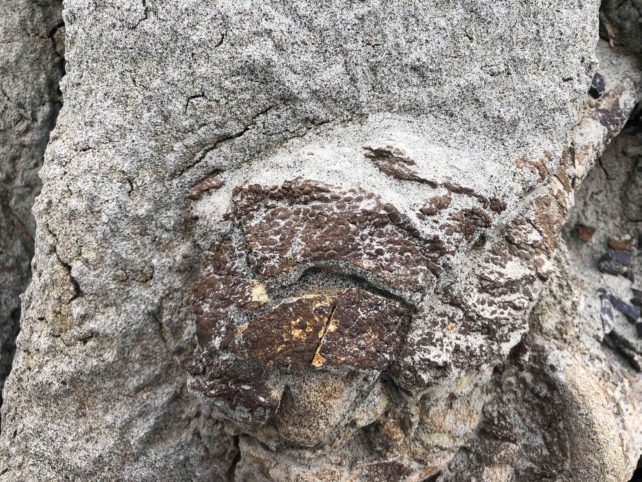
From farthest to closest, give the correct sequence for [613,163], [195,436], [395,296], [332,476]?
[613,163] → [195,436] → [332,476] → [395,296]

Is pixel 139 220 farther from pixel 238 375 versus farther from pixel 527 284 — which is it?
pixel 527 284

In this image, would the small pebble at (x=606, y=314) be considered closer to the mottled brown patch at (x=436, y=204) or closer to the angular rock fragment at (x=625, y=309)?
the angular rock fragment at (x=625, y=309)

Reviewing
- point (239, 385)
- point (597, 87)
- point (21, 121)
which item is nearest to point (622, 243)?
point (597, 87)

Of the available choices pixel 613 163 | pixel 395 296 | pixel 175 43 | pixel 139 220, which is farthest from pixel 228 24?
pixel 613 163

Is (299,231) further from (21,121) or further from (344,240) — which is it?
(21,121)

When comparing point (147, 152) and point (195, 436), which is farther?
point (195, 436)

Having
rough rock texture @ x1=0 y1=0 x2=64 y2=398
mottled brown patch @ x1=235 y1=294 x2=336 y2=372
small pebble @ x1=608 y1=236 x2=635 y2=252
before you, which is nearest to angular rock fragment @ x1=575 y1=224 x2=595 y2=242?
small pebble @ x1=608 y1=236 x2=635 y2=252

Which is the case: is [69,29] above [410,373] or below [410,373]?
above
